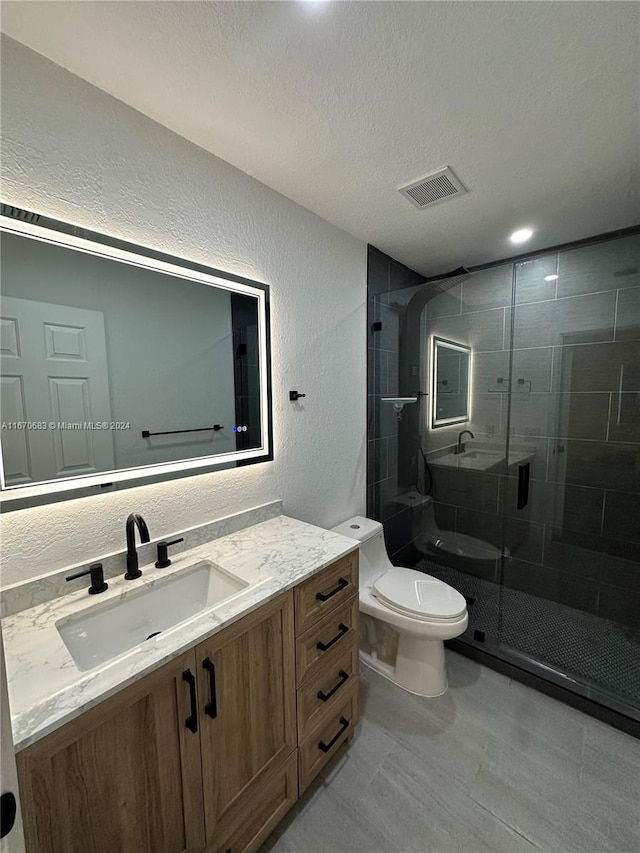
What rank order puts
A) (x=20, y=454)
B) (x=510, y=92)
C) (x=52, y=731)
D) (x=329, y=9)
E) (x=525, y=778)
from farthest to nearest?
(x=525, y=778) < (x=510, y=92) < (x=20, y=454) < (x=329, y=9) < (x=52, y=731)

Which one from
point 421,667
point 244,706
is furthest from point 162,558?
point 421,667

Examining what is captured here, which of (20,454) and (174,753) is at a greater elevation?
(20,454)

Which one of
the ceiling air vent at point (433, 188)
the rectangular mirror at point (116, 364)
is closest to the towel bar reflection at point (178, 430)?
the rectangular mirror at point (116, 364)

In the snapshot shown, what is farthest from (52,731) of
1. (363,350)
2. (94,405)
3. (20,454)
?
(363,350)

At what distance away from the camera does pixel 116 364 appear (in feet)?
3.90

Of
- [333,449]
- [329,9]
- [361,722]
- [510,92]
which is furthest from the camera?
[333,449]

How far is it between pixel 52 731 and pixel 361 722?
4.80ft

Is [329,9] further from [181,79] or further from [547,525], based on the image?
[547,525]

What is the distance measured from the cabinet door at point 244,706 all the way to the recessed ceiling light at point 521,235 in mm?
2371

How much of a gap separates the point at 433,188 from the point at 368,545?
75.7 inches

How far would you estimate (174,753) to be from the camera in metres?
0.88

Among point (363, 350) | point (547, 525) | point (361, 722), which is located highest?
point (363, 350)

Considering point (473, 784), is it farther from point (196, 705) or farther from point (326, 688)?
point (196, 705)

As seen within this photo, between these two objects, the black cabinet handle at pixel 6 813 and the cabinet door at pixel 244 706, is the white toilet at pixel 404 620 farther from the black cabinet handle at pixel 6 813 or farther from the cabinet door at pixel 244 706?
the black cabinet handle at pixel 6 813
